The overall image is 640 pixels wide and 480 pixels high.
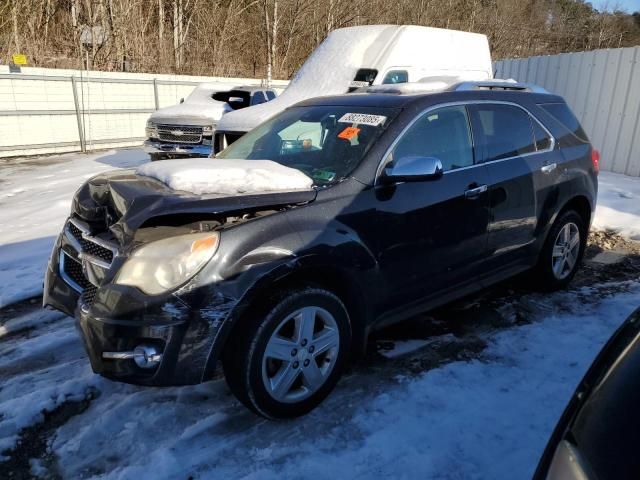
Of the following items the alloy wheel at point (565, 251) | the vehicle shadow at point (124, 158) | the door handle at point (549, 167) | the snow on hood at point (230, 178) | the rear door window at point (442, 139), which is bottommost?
the vehicle shadow at point (124, 158)

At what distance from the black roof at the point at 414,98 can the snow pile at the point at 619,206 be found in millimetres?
3225

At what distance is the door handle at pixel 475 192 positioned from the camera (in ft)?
11.3

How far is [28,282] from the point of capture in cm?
462

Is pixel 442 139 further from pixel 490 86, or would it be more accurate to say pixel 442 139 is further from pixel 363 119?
pixel 490 86

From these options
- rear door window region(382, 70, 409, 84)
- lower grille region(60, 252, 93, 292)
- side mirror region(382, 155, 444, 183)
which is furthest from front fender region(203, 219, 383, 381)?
rear door window region(382, 70, 409, 84)

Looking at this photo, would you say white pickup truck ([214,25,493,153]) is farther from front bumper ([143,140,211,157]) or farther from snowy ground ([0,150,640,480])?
snowy ground ([0,150,640,480])

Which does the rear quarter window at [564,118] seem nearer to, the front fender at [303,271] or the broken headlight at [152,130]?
the front fender at [303,271]

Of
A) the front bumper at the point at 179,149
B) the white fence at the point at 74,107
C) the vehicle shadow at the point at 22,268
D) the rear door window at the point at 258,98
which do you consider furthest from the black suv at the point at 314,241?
the white fence at the point at 74,107

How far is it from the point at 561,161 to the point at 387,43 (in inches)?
196

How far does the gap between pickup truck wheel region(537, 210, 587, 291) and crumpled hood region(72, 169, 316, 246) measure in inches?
97.2

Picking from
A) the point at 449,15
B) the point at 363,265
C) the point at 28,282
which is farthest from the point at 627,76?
the point at 449,15

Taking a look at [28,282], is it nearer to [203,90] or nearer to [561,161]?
[561,161]

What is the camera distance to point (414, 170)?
2.97 meters

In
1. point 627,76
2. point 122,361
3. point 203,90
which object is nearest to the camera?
point 122,361
